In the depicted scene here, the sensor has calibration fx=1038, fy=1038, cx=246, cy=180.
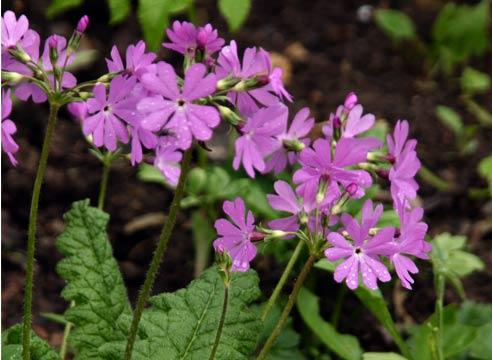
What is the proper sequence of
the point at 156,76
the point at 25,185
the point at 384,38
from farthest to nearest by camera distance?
1. the point at 384,38
2. the point at 25,185
3. the point at 156,76

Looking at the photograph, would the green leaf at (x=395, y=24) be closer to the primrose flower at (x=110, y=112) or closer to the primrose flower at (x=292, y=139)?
the primrose flower at (x=292, y=139)

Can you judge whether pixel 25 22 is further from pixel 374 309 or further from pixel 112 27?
pixel 112 27

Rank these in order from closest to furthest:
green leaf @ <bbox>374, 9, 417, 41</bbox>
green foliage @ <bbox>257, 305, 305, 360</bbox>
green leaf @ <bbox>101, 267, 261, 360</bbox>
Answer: green leaf @ <bbox>101, 267, 261, 360</bbox> < green foliage @ <bbox>257, 305, 305, 360</bbox> < green leaf @ <bbox>374, 9, 417, 41</bbox>

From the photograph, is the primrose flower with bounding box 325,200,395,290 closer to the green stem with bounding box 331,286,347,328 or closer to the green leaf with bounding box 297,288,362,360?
the green leaf with bounding box 297,288,362,360

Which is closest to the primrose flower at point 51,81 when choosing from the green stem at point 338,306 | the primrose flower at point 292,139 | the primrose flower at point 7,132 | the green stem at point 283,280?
the primrose flower at point 7,132

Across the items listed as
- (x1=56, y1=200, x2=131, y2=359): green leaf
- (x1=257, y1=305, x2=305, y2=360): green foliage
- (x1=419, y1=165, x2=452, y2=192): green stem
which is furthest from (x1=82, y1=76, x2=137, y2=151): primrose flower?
(x1=419, y1=165, x2=452, y2=192): green stem

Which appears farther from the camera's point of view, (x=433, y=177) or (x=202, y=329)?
(x=433, y=177)

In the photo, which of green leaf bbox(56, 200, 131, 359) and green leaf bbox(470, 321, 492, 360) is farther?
green leaf bbox(470, 321, 492, 360)

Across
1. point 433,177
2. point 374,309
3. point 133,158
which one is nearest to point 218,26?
point 433,177
